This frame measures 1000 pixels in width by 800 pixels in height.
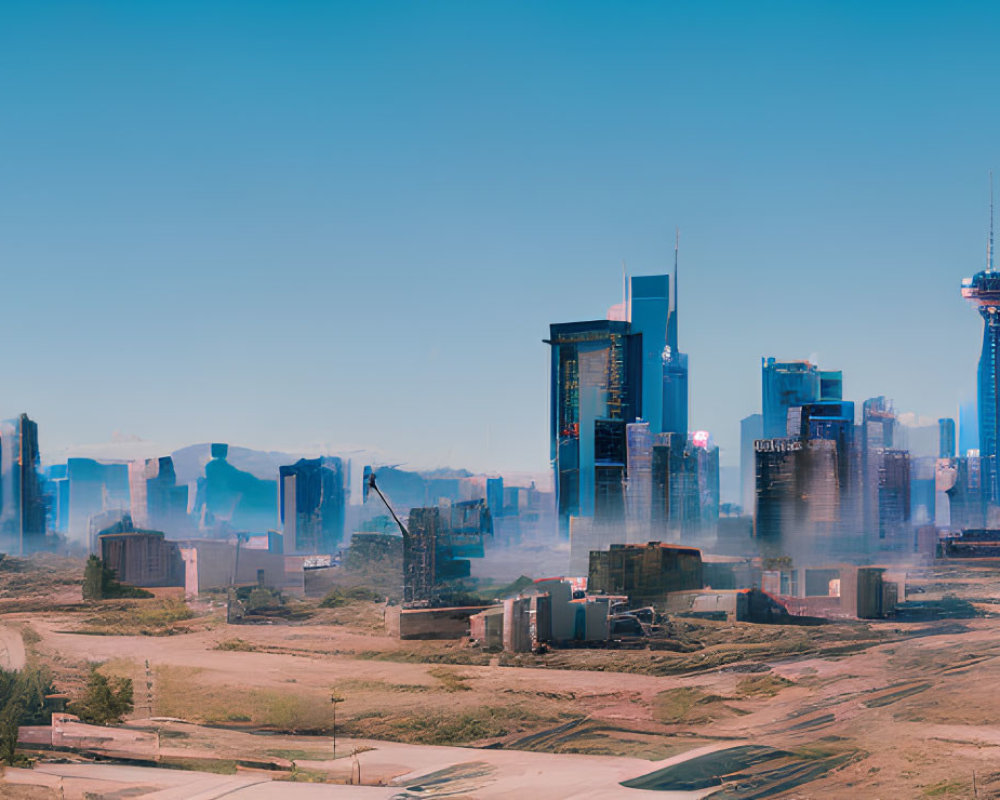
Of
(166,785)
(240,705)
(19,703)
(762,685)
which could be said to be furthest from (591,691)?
(19,703)

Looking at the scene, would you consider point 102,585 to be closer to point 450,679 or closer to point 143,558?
point 143,558

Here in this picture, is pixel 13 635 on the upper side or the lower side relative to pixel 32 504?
lower

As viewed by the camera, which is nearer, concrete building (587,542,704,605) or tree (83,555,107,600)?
concrete building (587,542,704,605)

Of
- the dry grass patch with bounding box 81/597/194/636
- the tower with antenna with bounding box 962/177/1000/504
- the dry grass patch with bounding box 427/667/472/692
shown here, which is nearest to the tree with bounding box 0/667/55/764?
the dry grass patch with bounding box 81/597/194/636

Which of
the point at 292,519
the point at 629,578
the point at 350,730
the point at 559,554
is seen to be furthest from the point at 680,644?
the point at 292,519

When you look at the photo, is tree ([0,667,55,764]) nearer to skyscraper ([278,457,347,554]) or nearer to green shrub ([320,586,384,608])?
green shrub ([320,586,384,608])

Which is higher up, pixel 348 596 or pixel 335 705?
pixel 348 596

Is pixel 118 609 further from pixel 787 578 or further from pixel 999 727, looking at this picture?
pixel 999 727
